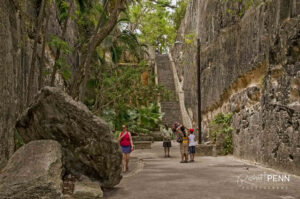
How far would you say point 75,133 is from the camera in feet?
19.5

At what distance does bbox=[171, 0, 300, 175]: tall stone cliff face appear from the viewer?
7973 millimetres

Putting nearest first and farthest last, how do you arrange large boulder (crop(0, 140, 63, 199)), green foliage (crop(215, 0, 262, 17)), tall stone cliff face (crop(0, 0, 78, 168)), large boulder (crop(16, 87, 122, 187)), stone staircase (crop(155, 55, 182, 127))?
large boulder (crop(0, 140, 63, 199))
large boulder (crop(16, 87, 122, 187))
tall stone cliff face (crop(0, 0, 78, 168))
green foliage (crop(215, 0, 262, 17))
stone staircase (crop(155, 55, 182, 127))

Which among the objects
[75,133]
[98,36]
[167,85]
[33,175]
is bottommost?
[33,175]

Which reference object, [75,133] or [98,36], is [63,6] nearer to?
[98,36]

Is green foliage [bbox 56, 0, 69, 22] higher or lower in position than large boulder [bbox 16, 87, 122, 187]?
higher

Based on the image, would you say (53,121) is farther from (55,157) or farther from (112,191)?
(112,191)

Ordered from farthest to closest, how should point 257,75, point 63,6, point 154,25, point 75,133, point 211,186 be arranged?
point 154,25 → point 257,75 → point 63,6 → point 211,186 → point 75,133

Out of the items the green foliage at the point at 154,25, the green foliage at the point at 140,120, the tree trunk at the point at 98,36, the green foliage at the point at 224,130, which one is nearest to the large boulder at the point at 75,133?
the tree trunk at the point at 98,36

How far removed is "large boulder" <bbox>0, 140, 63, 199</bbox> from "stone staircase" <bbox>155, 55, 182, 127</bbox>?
67.2 ft

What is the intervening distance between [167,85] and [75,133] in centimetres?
A: 2504

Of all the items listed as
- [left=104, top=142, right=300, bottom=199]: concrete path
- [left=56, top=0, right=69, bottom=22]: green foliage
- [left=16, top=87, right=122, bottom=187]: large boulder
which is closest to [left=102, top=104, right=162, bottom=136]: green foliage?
[left=56, top=0, right=69, bottom=22]: green foliage

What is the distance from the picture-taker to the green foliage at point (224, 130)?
45.1ft

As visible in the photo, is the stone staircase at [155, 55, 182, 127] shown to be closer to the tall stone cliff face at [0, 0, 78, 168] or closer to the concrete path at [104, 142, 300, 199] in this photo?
the concrete path at [104, 142, 300, 199]

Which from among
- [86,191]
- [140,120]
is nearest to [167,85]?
[140,120]
